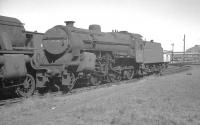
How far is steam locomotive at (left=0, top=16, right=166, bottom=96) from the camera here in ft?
37.8

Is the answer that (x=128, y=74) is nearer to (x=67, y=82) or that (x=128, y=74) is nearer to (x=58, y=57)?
(x=58, y=57)

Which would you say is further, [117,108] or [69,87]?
[69,87]

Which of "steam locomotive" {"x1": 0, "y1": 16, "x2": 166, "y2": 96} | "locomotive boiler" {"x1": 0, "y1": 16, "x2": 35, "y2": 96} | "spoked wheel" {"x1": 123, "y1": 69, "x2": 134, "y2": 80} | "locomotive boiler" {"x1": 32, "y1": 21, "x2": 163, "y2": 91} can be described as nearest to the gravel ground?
"locomotive boiler" {"x1": 0, "y1": 16, "x2": 35, "y2": 96}

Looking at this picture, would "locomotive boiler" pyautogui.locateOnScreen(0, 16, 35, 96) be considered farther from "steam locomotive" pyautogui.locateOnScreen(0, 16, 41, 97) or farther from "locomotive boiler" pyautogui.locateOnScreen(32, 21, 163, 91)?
"locomotive boiler" pyautogui.locateOnScreen(32, 21, 163, 91)

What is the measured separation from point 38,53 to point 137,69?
31.6 feet

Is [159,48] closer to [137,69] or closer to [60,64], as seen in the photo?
[137,69]

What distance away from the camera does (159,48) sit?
2531 centimetres

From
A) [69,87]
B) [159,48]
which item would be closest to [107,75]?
[69,87]

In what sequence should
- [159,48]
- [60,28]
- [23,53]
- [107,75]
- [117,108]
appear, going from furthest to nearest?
1. [159,48]
2. [107,75]
3. [60,28]
4. [23,53]
5. [117,108]

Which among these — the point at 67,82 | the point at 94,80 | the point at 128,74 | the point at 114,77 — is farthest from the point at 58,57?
the point at 128,74

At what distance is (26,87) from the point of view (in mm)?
12070

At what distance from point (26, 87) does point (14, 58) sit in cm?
168

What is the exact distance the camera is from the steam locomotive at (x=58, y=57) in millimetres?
11508

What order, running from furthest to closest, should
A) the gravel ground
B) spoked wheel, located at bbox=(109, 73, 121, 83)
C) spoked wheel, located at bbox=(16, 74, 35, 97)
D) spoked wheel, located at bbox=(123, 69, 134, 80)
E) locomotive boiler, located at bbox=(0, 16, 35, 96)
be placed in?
spoked wheel, located at bbox=(123, 69, 134, 80) < spoked wheel, located at bbox=(109, 73, 121, 83) < spoked wheel, located at bbox=(16, 74, 35, 97) < locomotive boiler, located at bbox=(0, 16, 35, 96) < the gravel ground
